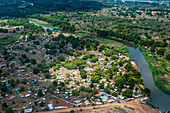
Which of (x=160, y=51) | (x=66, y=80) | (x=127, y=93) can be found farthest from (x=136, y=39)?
(x=66, y=80)

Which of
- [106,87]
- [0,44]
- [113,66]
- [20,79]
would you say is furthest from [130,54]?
[0,44]

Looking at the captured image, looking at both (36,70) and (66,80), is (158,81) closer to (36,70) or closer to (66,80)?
(66,80)

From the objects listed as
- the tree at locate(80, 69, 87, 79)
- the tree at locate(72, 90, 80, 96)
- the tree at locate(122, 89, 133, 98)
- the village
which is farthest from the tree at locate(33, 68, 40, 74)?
the tree at locate(122, 89, 133, 98)

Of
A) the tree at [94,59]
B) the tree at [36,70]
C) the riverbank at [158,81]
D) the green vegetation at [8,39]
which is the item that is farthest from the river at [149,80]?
the green vegetation at [8,39]

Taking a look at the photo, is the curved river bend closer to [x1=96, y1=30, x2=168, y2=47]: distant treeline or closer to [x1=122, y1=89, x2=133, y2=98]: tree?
[x1=96, y1=30, x2=168, y2=47]: distant treeline

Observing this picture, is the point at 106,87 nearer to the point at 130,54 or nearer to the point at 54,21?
the point at 130,54

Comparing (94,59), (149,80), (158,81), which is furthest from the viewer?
(94,59)
